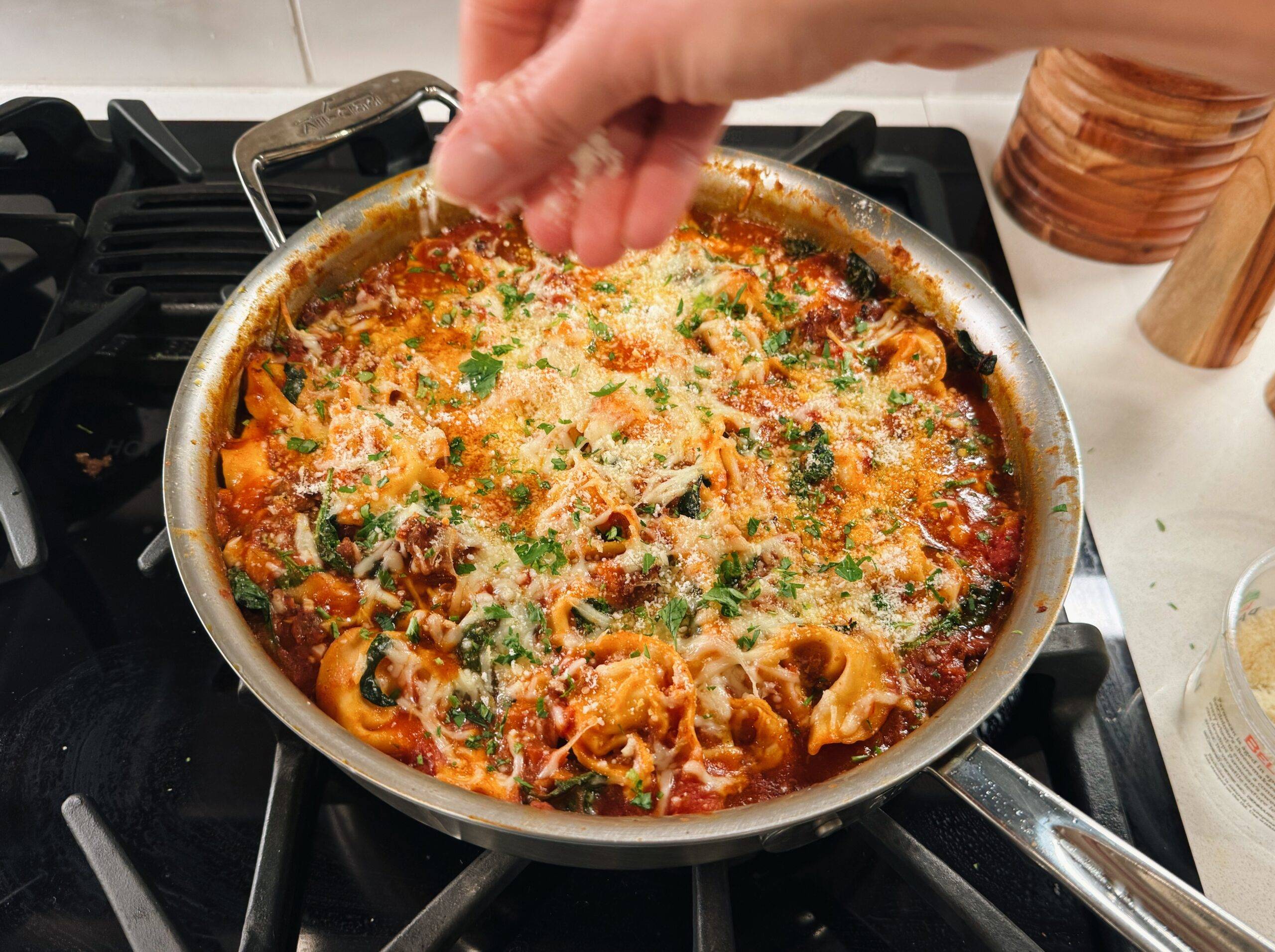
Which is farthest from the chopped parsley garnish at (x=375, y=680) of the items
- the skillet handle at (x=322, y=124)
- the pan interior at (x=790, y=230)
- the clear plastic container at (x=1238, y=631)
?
the clear plastic container at (x=1238, y=631)

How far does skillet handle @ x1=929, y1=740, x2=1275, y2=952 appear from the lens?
1.33 m

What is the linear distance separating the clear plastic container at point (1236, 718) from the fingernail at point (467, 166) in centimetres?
184

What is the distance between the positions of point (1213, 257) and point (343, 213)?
8.17ft

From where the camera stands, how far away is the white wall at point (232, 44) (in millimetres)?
3275

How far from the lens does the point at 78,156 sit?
2.91 m

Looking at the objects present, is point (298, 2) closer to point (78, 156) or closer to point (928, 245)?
point (78, 156)

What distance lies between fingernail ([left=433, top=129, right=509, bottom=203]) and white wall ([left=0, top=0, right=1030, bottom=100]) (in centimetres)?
245

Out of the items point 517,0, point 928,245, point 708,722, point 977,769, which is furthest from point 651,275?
point 977,769

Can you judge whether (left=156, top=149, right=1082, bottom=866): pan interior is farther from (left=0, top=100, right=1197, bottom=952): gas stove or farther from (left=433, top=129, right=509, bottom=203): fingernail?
(left=433, top=129, right=509, bottom=203): fingernail

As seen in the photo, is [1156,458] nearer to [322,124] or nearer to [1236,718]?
[1236,718]

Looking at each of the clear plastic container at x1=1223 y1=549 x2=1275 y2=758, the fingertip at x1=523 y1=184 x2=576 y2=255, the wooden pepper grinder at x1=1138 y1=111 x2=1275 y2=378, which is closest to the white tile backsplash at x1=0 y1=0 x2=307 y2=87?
the fingertip at x1=523 y1=184 x2=576 y2=255

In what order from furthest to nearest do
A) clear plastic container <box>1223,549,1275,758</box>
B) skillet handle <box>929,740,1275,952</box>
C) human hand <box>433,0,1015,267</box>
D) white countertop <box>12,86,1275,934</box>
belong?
white countertop <box>12,86,1275,934</box> < clear plastic container <box>1223,549,1275,758</box> < skillet handle <box>929,740,1275,952</box> < human hand <box>433,0,1015,267</box>

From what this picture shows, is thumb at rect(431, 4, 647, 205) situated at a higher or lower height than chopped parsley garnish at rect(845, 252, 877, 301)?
higher

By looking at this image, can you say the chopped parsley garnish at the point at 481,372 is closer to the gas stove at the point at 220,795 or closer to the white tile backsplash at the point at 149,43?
the gas stove at the point at 220,795
